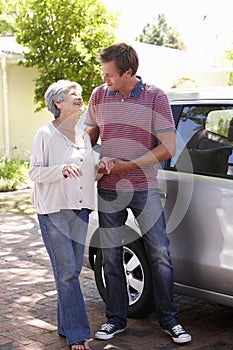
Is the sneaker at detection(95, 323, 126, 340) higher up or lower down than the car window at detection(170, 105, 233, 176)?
lower down

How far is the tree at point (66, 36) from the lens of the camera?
1492cm

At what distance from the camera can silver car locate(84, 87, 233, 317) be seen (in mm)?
4734

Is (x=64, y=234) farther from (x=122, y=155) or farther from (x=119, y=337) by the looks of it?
(x=119, y=337)

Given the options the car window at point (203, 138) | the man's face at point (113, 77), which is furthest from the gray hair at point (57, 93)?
the car window at point (203, 138)

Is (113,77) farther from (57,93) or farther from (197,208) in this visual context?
(197,208)

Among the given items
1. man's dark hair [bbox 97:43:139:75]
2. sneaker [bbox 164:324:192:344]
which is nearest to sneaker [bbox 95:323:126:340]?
sneaker [bbox 164:324:192:344]

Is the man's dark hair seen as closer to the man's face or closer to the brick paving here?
the man's face

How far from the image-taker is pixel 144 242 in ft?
16.2

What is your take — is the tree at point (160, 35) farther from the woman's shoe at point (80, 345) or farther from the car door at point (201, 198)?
the woman's shoe at point (80, 345)

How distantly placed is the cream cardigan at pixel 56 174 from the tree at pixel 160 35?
237 feet

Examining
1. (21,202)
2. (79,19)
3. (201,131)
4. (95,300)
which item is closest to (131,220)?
(201,131)

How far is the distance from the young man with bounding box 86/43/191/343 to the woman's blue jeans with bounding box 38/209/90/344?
0.31 meters

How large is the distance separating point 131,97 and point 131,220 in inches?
38.6

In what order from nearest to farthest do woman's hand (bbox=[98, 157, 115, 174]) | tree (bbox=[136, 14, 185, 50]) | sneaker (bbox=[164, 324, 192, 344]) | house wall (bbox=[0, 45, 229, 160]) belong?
woman's hand (bbox=[98, 157, 115, 174]) < sneaker (bbox=[164, 324, 192, 344]) < house wall (bbox=[0, 45, 229, 160]) < tree (bbox=[136, 14, 185, 50])
